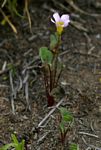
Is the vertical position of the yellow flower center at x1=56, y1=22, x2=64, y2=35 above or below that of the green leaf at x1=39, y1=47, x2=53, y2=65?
above

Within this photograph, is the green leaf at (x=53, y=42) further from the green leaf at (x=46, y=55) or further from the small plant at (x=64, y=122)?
the small plant at (x=64, y=122)

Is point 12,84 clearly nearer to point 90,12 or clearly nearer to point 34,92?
point 34,92

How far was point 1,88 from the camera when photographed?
85.1 inches

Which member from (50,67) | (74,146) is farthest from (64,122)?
(50,67)

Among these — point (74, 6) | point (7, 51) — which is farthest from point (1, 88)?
point (74, 6)

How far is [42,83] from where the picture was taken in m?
2.19

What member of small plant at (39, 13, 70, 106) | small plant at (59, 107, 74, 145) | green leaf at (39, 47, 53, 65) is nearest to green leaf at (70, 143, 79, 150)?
small plant at (59, 107, 74, 145)

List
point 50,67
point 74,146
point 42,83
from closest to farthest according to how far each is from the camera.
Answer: point 74,146, point 50,67, point 42,83

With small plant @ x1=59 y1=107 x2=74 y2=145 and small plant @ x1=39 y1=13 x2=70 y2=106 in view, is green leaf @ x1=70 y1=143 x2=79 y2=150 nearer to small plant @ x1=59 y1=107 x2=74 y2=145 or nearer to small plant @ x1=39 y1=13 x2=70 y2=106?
small plant @ x1=59 y1=107 x2=74 y2=145

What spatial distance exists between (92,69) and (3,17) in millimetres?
635

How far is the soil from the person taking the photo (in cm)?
191

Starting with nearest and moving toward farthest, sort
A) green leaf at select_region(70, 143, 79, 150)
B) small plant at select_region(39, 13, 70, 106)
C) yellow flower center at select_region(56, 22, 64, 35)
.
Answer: green leaf at select_region(70, 143, 79, 150), yellow flower center at select_region(56, 22, 64, 35), small plant at select_region(39, 13, 70, 106)

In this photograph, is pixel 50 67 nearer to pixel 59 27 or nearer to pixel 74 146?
pixel 59 27

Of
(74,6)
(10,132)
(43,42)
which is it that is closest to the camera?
(10,132)
